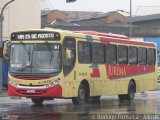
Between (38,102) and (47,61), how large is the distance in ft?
10.9

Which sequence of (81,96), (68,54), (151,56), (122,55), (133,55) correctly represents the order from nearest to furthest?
(68,54) < (81,96) < (122,55) < (133,55) < (151,56)

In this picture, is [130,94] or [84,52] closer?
[84,52]

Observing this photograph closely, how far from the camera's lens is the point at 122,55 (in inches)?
1038

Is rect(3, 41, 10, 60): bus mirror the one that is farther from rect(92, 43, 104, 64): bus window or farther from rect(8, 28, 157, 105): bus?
rect(92, 43, 104, 64): bus window

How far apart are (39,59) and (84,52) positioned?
2.41 meters

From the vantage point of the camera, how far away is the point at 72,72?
21703mm

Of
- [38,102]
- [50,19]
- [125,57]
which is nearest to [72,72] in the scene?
[38,102]

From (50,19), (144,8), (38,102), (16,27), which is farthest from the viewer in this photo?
(144,8)

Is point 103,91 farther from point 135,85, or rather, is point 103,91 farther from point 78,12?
point 78,12

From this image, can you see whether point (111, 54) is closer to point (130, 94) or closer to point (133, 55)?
point (133, 55)

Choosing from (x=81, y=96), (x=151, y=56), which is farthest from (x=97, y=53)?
(x=151, y=56)

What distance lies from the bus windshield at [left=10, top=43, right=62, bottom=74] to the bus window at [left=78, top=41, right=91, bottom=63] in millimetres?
1417

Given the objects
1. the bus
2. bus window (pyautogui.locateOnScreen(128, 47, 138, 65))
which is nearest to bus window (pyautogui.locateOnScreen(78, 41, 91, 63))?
the bus

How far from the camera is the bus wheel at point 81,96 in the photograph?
2245cm
